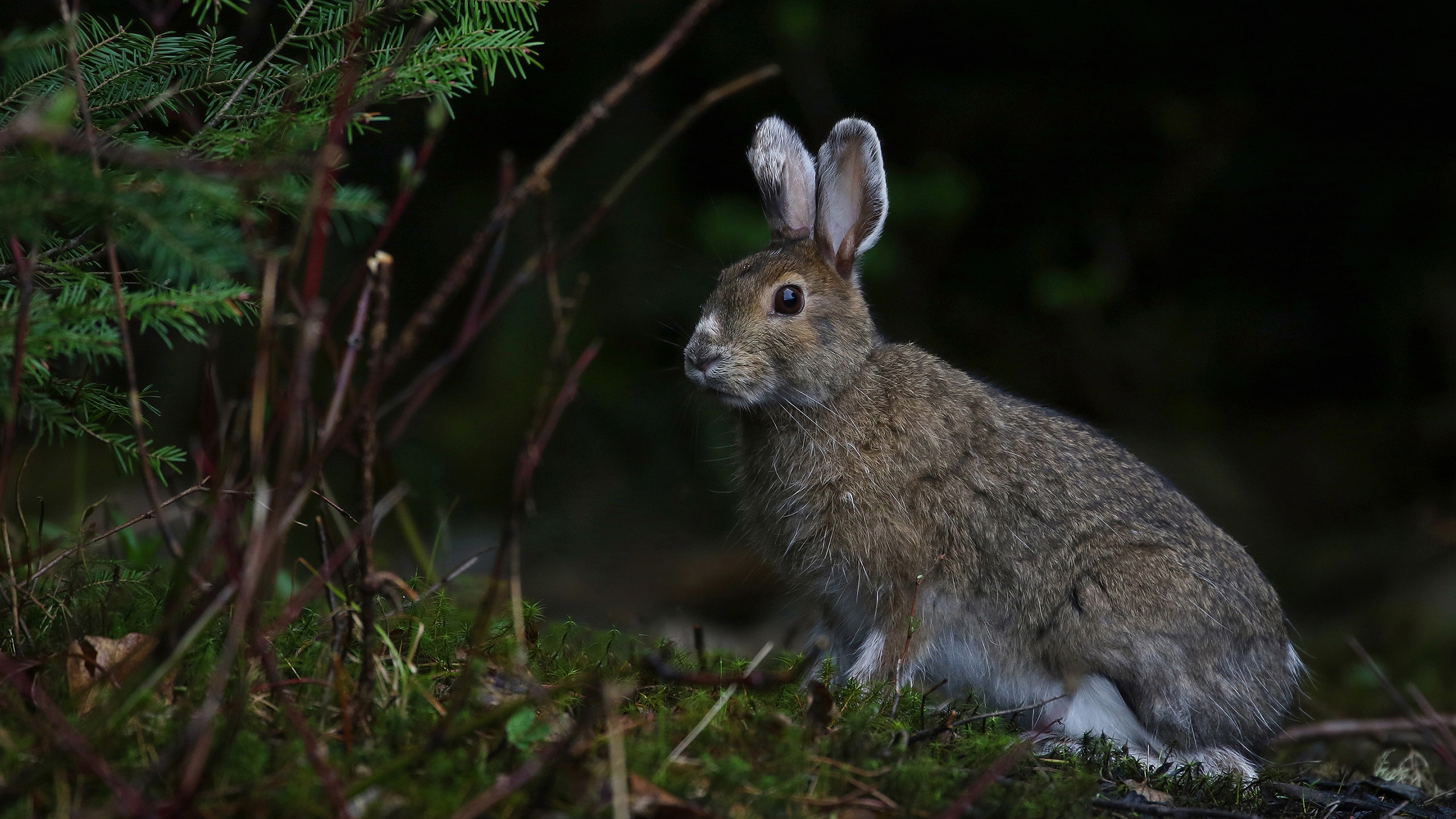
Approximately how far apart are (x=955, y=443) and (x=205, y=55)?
140 inches

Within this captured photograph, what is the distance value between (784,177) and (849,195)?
51cm

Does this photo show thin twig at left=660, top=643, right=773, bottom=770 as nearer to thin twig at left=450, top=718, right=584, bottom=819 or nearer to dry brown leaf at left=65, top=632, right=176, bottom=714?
thin twig at left=450, top=718, right=584, bottom=819

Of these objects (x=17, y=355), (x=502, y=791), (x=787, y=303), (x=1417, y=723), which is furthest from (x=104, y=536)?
(x=1417, y=723)

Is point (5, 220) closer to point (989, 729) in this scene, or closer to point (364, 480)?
point (364, 480)

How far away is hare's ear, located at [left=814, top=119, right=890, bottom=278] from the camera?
5234 millimetres

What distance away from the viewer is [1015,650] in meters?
5.05

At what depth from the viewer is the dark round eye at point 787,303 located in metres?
5.45

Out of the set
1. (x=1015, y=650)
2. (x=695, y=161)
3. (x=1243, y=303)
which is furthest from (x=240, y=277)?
(x=1243, y=303)

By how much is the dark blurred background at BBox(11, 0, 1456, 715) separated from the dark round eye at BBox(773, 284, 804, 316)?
2899 mm

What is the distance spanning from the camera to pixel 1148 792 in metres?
3.82

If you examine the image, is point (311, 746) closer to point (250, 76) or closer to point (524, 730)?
point (524, 730)

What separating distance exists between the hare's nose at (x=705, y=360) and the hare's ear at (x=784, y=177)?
1079mm

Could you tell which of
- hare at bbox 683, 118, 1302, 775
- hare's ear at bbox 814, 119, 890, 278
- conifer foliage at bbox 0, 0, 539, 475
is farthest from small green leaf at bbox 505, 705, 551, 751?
hare's ear at bbox 814, 119, 890, 278

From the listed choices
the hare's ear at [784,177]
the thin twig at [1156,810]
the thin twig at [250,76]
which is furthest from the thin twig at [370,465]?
the hare's ear at [784,177]
